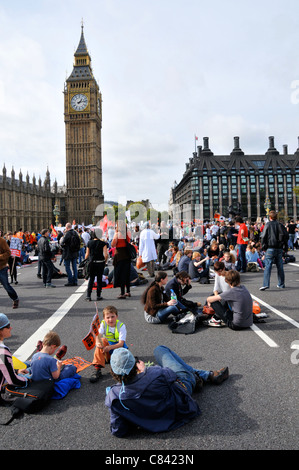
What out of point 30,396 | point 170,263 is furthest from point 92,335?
point 170,263

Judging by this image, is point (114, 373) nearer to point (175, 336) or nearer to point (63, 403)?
point (63, 403)

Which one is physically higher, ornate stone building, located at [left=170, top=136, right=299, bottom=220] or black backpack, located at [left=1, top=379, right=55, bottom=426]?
ornate stone building, located at [left=170, top=136, right=299, bottom=220]

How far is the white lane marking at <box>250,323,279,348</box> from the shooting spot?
5934 millimetres

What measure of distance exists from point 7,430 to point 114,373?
3.96 ft

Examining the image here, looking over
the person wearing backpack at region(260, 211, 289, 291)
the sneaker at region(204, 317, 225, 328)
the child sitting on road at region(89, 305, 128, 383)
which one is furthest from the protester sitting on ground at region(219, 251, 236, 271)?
the child sitting on road at region(89, 305, 128, 383)

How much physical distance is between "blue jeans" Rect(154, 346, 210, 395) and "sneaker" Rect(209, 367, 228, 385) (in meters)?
0.07

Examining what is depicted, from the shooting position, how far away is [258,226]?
24156 mm

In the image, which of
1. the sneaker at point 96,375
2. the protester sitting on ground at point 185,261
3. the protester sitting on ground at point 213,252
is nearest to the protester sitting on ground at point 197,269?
the protester sitting on ground at point 185,261

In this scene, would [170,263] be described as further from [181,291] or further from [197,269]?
[181,291]

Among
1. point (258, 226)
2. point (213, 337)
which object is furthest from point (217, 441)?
point (258, 226)

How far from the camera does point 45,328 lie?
7.29 metres

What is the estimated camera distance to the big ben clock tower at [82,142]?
10325cm

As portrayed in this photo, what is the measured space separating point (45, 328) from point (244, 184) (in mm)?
107559

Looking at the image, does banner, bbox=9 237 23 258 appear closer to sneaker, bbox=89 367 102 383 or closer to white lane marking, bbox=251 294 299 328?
white lane marking, bbox=251 294 299 328
